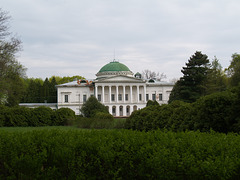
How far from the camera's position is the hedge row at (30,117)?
2556cm

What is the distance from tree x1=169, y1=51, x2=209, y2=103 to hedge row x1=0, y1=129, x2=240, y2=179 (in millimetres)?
37787

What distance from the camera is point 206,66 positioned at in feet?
143

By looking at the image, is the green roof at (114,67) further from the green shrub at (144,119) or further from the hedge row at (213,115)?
the hedge row at (213,115)

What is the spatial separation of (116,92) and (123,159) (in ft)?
176

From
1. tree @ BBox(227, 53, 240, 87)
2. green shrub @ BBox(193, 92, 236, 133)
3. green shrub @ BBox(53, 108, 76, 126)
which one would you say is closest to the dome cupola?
tree @ BBox(227, 53, 240, 87)

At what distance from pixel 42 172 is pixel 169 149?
7.89 ft

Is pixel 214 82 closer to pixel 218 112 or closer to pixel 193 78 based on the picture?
pixel 193 78

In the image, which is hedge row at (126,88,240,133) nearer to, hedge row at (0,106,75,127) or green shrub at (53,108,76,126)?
green shrub at (53,108,76,126)

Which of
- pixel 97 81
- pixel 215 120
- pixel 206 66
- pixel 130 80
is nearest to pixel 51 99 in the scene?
pixel 97 81

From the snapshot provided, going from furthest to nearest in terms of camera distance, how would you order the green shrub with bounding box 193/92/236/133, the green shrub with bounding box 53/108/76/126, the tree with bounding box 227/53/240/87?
the tree with bounding box 227/53/240/87, the green shrub with bounding box 53/108/76/126, the green shrub with bounding box 193/92/236/133

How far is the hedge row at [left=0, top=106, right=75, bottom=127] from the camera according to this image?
25.6 meters

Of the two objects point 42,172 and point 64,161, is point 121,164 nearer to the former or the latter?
point 64,161

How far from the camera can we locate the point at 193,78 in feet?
139

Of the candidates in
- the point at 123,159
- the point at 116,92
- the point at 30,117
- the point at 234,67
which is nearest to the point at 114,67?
the point at 116,92
